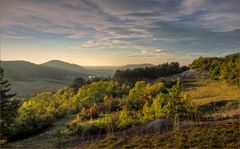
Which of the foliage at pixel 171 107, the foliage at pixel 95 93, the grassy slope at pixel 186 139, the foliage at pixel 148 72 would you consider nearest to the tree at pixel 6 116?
the grassy slope at pixel 186 139

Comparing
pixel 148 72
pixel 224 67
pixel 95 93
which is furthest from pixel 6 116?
pixel 148 72

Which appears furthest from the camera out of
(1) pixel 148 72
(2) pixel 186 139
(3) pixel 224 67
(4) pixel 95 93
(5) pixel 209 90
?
(1) pixel 148 72

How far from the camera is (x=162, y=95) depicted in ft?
102

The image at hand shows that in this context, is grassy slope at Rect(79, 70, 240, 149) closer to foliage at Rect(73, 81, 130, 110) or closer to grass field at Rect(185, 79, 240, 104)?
grass field at Rect(185, 79, 240, 104)

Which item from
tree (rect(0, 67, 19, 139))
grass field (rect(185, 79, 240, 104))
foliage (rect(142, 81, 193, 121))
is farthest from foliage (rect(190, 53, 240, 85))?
tree (rect(0, 67, 19, 139))

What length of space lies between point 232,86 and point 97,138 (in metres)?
52.0

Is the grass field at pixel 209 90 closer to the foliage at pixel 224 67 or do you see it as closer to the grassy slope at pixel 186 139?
the foliage at pixel 224 67

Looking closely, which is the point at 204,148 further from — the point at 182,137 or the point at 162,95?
the point at 162,95

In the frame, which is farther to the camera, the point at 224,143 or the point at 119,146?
the point at 119,146

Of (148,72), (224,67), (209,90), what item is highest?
(224,67)

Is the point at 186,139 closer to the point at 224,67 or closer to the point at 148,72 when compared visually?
the point at 224,67

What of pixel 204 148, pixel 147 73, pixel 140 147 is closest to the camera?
pixel 204 148

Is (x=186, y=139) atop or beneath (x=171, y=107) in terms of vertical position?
beneath

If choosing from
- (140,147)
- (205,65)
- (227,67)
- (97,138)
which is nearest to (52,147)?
(97,138)
